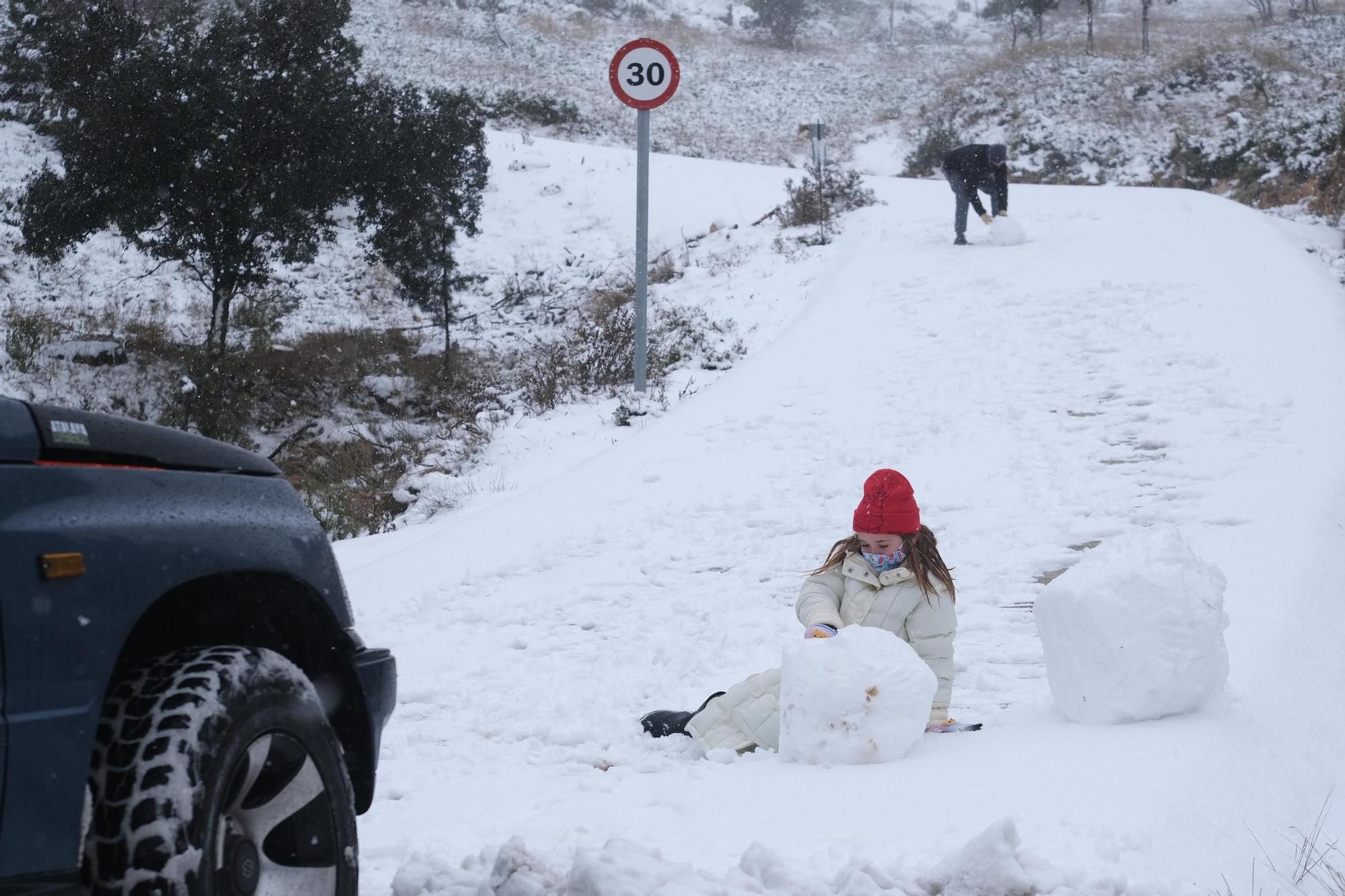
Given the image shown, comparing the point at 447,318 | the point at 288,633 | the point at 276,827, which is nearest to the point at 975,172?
the point at 447,318

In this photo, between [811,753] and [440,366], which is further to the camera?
[440,366]

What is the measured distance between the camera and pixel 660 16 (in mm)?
48906

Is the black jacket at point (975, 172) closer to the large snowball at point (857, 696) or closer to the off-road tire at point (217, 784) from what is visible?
the large snowball at point (857, 696)

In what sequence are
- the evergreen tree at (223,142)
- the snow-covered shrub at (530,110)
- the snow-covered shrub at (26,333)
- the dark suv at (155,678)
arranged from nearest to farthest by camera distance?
the dark suv at (155,678) → the snow-covered shrub at (26,333) → the evergreen tree at (223,142) → the snow-covered shrub at (530,110)

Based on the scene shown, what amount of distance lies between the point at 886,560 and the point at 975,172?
11.9m

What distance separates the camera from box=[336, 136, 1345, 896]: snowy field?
2730mm

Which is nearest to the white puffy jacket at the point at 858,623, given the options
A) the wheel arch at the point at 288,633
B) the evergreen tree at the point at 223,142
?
the wheel arch at the point at 288,633

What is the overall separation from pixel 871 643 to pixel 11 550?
2539 millimetres

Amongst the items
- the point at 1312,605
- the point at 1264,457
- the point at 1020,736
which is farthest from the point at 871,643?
the point at 1264,457

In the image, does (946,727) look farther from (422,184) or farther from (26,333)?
(26,333)

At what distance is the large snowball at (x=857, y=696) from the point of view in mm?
3395

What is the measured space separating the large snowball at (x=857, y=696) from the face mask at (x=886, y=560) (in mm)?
629

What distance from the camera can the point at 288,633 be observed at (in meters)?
2.35

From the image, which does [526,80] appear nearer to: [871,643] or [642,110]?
[642,110]
